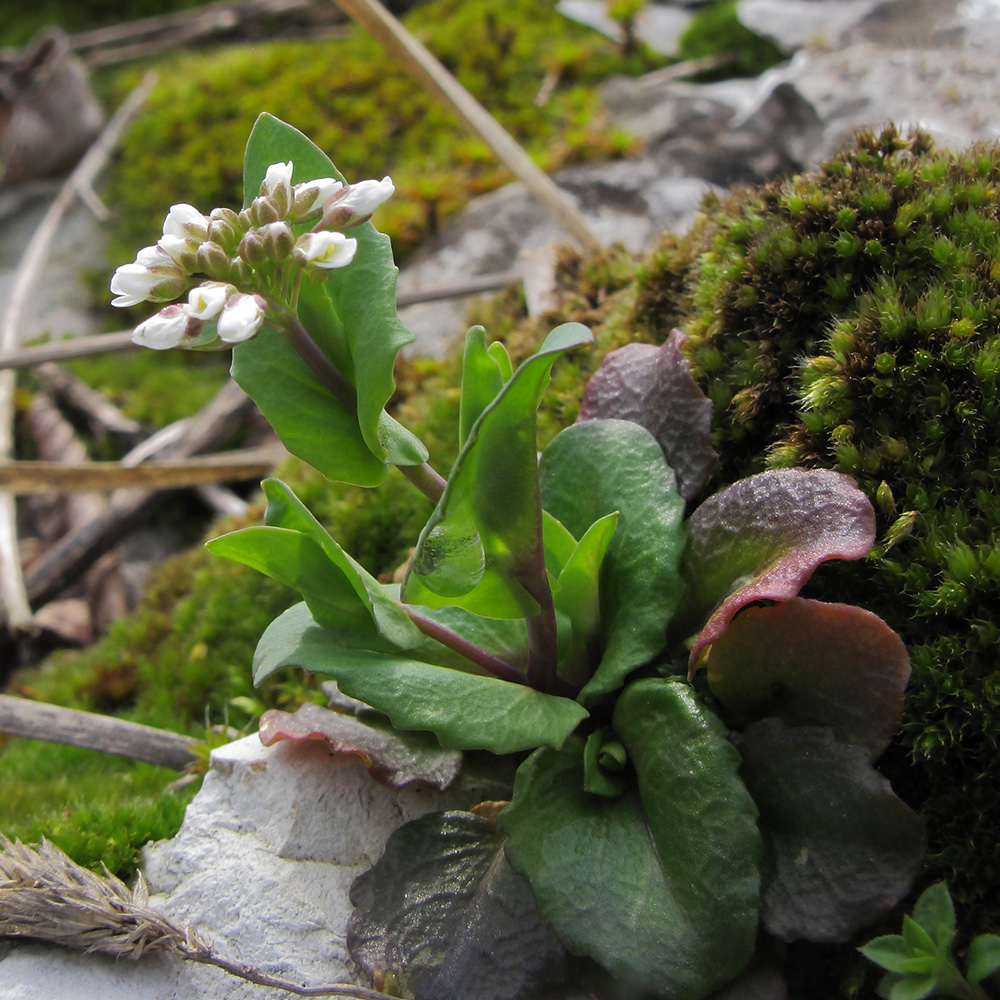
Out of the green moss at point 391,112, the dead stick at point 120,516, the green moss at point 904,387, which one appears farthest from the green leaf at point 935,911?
the green moss at point 391,112

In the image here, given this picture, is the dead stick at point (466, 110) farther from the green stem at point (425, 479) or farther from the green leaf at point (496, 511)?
the green leaf at point (496, 511)

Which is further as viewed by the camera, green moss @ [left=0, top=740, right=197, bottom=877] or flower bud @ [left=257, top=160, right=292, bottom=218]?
green moss @ [left=0, top=740, right=197, bottom=877]

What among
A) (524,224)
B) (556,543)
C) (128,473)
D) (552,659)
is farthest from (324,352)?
(524,224)

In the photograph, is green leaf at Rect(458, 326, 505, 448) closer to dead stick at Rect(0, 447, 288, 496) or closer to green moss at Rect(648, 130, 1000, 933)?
green moss at Rect(648, 130, 1000, 933)

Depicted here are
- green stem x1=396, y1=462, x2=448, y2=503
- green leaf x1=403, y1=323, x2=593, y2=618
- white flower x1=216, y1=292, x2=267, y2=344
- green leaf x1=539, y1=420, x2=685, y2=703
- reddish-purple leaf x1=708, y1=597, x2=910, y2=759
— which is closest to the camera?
white flower x1=216, y1=292, x2=267, y2=344

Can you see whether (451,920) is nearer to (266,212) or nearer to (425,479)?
(425,479)

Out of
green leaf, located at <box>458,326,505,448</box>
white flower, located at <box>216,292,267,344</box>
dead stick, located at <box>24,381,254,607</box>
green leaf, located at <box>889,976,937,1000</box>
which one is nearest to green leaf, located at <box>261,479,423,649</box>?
green leaf, located at <box>458,326,505,448</box>

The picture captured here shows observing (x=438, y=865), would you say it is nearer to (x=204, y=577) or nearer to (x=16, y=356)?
(x=204, y=577)
